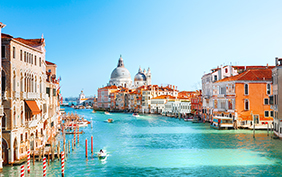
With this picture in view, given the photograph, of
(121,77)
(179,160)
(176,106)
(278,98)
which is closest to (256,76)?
(278,98)

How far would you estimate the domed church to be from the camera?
11131 cm

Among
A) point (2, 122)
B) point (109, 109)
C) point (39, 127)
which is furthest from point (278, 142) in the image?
point (109, 109)

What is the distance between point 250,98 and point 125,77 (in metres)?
90.4

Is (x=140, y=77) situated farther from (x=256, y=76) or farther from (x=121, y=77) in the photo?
(x=256, y=76)

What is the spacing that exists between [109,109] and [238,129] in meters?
66.3

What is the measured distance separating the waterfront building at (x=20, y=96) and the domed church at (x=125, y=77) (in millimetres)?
93394

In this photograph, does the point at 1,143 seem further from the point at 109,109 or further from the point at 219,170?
Result: the point at 109,109

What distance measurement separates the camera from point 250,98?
101 ft

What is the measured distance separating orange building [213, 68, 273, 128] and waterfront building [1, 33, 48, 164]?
63.8 feet

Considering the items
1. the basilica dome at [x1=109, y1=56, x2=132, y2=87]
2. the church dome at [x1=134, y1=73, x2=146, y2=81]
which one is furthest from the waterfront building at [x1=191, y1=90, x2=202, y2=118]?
the basilica dome at [x1=109, y1=56, x2=132, y2=87]

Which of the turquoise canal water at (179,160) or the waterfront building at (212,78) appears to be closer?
the turquoise canal water at (179,160)

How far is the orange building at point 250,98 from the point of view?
30.2m

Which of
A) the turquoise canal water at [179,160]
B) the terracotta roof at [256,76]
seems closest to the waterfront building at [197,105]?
the terracotta roof at [256,76]

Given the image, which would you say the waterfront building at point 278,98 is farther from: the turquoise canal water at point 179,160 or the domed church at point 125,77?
the domed church at point 125,77
